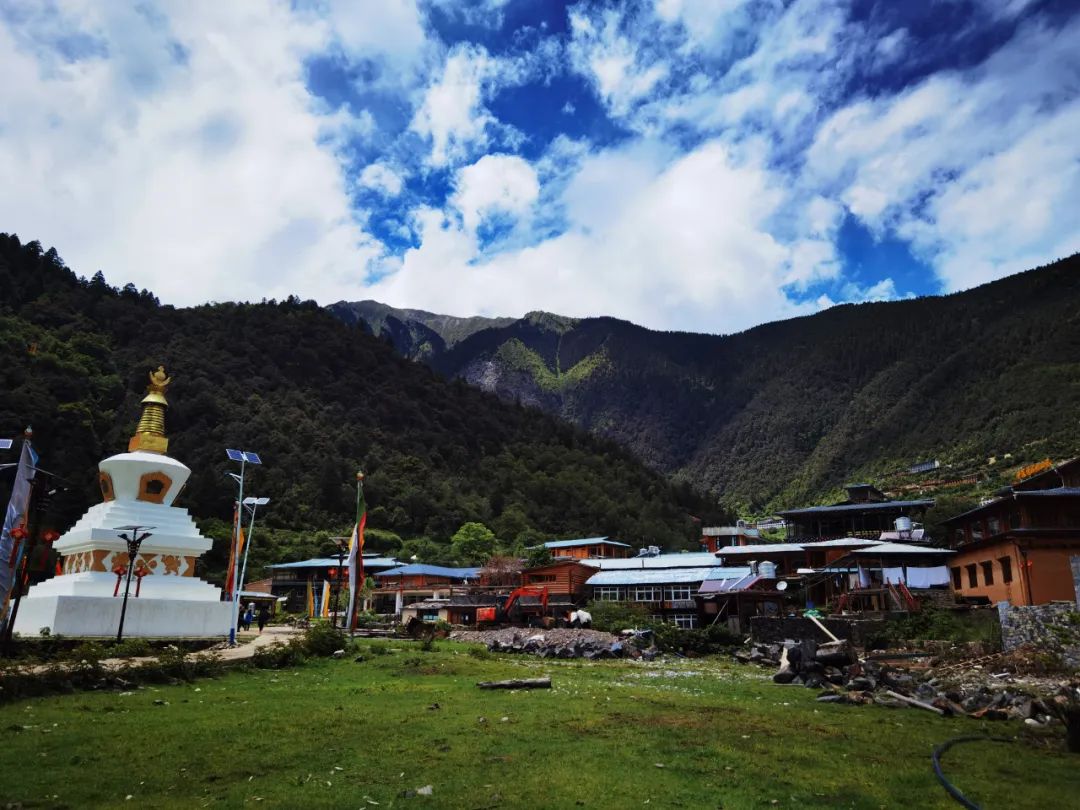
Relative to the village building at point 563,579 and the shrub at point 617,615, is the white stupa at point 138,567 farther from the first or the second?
the village building at point 563,579

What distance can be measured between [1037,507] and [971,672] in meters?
13.8

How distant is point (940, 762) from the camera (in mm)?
11500

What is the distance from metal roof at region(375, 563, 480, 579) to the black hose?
56390mm

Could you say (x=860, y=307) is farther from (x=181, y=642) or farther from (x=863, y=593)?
(x=181, y=642)

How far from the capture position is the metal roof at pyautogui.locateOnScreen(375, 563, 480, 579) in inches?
2606

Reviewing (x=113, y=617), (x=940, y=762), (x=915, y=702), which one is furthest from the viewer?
(x=113, y=617)

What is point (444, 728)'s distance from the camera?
42.4ft

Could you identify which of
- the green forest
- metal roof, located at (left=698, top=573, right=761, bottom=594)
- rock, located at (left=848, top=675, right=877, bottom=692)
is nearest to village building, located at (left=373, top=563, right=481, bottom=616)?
the green forest

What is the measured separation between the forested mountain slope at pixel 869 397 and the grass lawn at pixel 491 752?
256 feet

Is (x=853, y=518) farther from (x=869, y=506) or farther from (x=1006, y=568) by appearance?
(x=1006, y=568)

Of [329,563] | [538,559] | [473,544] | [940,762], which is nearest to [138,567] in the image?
[940,762]

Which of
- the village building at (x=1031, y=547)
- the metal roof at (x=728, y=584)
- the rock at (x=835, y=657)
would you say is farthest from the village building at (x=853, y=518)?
the rock at (x=835, y=657)

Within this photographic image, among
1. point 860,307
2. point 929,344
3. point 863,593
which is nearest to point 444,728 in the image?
point 863,593

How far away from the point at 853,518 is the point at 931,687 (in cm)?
4049
